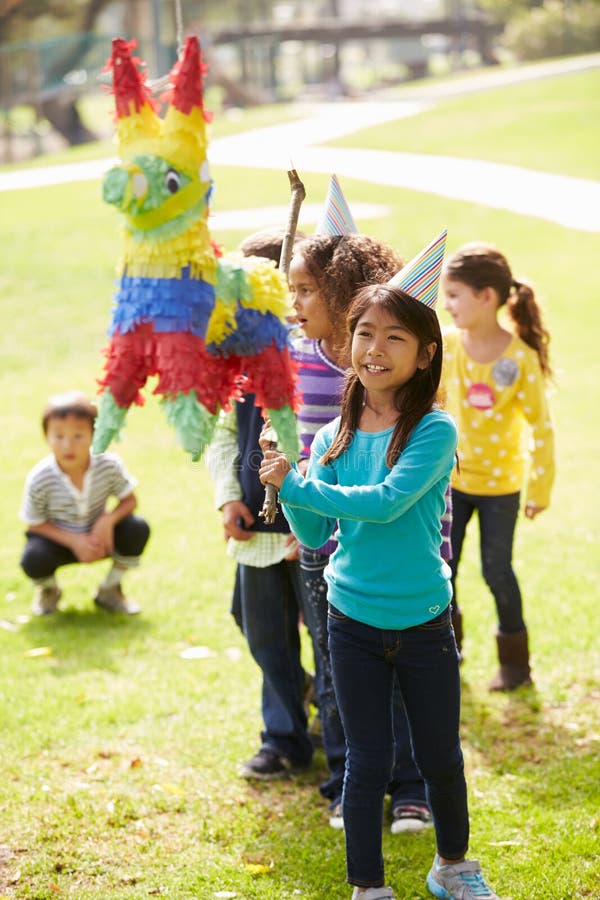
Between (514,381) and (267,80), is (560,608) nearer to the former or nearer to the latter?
(514,381)

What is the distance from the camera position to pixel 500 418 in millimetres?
3826

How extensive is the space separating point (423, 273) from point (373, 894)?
1.24m

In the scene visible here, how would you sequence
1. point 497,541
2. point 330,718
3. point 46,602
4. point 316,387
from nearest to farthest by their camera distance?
point 316,387 → point 330,718 → point 497,541 → point 46,602

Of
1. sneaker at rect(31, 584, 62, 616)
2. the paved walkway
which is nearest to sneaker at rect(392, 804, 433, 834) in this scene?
sneaker at rect(31, 584, 62, 616)

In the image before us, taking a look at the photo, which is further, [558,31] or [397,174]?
[558,31]

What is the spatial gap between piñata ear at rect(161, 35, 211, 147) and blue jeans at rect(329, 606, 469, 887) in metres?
0.98

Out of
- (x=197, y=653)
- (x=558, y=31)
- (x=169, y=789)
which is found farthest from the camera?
(x=558, y=31)

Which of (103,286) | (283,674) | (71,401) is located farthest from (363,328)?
(103,286)

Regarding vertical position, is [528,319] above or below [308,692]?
above

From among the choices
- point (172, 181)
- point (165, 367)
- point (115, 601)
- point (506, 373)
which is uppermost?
point (172, 181)

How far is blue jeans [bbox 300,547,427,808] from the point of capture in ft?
9.91

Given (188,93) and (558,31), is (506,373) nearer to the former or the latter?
(188,93)

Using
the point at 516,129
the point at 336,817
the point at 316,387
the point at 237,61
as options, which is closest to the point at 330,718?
the point at 336,817

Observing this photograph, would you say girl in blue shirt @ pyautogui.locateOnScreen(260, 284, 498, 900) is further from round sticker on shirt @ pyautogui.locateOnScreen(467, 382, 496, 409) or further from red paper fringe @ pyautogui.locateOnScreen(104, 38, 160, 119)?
round sticker on shirt @ pyautogui.locateOnScreen(467, 382, 496, 409)
